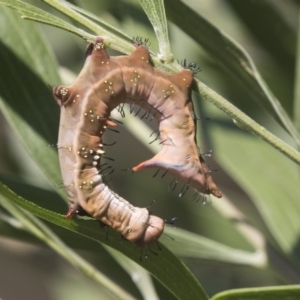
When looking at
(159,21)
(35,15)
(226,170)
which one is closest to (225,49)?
(159,21)

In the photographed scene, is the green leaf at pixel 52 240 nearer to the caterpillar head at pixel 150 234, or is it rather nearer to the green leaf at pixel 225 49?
→ the caterpillar head at pixel 150 234

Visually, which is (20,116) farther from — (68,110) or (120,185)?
(120,185)

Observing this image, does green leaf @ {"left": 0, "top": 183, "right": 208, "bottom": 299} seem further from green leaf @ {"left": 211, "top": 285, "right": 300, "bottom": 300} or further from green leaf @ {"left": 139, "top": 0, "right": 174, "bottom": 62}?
green leaf @ {"left": 139, "top": 0, "right": 174, "bottom": 62}

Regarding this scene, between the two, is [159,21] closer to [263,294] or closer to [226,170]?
[263,294]

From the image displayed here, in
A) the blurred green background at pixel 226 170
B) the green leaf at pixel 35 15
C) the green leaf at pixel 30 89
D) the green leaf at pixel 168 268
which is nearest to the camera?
the green leaf at pixel 35 15

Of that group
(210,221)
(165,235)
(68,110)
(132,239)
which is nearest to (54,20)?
(68,110)

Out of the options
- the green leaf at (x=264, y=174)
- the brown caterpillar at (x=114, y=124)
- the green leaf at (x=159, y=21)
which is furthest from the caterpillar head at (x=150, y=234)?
the green leaf at (x=264, y=174)
